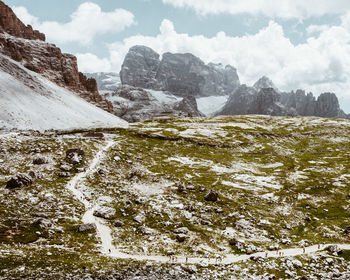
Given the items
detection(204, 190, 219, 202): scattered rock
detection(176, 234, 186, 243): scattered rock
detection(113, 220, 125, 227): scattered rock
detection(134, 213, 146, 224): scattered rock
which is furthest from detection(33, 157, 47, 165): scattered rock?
detection(176, 234, 186, 243): scattered rock

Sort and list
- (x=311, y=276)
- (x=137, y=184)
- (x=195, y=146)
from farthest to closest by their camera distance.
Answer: (x=195, y=146), (x=137, y=184), (x=311, y=276)

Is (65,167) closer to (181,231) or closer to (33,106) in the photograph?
(181,231)

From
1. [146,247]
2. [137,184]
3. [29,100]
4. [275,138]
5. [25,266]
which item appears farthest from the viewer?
[275,138]

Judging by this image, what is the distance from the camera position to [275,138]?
12912cm

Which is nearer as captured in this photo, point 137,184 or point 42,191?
point 42,191

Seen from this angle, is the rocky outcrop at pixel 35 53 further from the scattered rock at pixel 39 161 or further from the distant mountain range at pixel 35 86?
the scattered rock at pixel 39 161

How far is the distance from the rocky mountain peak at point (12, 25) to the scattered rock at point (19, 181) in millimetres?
175490

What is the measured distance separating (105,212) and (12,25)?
655 feet

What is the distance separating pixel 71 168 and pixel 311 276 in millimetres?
45056

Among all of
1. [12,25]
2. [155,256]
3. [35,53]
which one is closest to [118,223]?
[155,256]

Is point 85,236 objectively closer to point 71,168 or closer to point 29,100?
point 71,168

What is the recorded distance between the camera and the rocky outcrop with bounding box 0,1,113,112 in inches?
6195

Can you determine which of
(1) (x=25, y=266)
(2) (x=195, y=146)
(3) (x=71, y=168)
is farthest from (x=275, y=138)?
(1) (x=25, y=266)

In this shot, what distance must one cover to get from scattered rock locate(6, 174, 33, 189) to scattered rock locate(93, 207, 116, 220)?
13491mm
